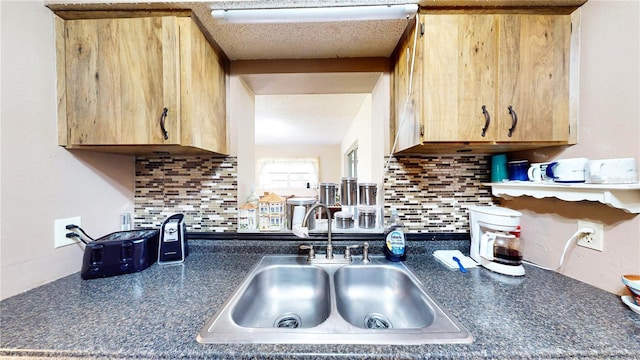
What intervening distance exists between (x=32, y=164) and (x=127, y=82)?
0.44 metres

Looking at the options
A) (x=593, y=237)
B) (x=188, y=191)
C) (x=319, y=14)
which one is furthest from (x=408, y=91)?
(x=188, y=191)

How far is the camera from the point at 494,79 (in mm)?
864

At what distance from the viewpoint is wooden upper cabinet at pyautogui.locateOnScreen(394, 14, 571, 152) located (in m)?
0.85

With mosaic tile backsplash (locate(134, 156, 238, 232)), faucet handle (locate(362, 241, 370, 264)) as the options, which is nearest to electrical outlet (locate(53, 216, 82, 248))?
mosaic tile backsplash (locate(134, 156, 238, 232))

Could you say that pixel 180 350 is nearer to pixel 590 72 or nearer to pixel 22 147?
pixel 22 147

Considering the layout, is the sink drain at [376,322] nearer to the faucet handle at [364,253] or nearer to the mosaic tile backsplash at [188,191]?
→ the faucet handle at [364,253]

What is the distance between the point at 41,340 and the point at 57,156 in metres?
0.68

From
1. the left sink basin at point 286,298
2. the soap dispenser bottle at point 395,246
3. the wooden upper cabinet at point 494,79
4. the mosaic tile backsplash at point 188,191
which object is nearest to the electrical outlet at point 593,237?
the wooden upper cabinet at point 494,79

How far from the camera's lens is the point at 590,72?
829 millimetres

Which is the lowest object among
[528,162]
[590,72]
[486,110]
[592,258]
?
[592,258]

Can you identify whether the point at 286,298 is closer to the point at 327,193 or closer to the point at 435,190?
the point at 327,193

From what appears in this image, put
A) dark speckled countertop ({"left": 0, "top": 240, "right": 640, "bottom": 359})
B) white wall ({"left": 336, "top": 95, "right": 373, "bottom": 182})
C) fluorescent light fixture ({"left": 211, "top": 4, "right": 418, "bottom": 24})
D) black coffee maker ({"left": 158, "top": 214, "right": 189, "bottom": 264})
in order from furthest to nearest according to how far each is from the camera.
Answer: white wall ({"left": 336, "top": 95, "right": 373, "bottom": 182}) < black coffee maker ({"left": 158, "top": 214, "right": 189, "bottom": 264}) < fluorescent light fixture ({"left": 211, "top": 4, "right": 418, "bottom": 24}) < dark speckled countertop ({"left": 0, "top": 240, "right": 640, "bottom": 359})

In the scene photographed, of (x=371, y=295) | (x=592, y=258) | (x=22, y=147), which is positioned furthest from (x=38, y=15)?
(x=592, y=258)

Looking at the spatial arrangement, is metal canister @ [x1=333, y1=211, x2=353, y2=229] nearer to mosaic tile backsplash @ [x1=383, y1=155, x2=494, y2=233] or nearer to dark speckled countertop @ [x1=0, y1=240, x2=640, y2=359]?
mosaic tile backsplash @ [x1=383, y1=155, x2=494, y2=233]
